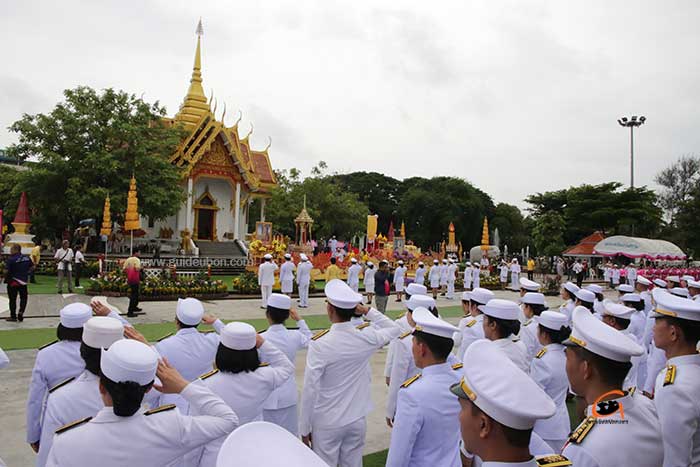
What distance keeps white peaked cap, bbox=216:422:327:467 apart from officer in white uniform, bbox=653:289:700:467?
87.4 inches

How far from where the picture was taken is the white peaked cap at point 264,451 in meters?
1.23

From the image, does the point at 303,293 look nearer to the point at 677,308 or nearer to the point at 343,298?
the point at 343,298

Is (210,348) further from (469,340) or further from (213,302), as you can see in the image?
(213,302)

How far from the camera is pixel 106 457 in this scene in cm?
206

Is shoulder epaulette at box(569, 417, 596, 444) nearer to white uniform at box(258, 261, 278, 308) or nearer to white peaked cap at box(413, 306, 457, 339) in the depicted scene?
white peaked cap at box(413, 306, 457, 339)

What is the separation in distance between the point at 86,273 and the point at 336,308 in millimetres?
19575

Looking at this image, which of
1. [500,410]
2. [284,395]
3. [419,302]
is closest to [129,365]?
[500,410]

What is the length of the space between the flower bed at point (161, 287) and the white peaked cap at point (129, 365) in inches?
563

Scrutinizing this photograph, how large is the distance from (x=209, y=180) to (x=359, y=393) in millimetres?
29120

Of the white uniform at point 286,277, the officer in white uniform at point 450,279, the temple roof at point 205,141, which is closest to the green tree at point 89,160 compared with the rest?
the temple roof at point 205,141

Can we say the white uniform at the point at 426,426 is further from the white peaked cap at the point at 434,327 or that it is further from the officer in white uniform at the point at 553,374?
the officer in white uniform at the point at 553,374

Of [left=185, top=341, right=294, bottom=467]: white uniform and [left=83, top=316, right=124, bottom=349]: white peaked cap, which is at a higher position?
[left=83, top=316, right=124, bottom=349]: white peaked cap

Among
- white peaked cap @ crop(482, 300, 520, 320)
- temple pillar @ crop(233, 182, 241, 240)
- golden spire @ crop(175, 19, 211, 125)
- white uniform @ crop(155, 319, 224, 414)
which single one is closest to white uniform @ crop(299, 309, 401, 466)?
white uniform @ crop(155, 319, 224, 414)

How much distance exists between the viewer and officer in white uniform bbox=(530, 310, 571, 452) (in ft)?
12.5
